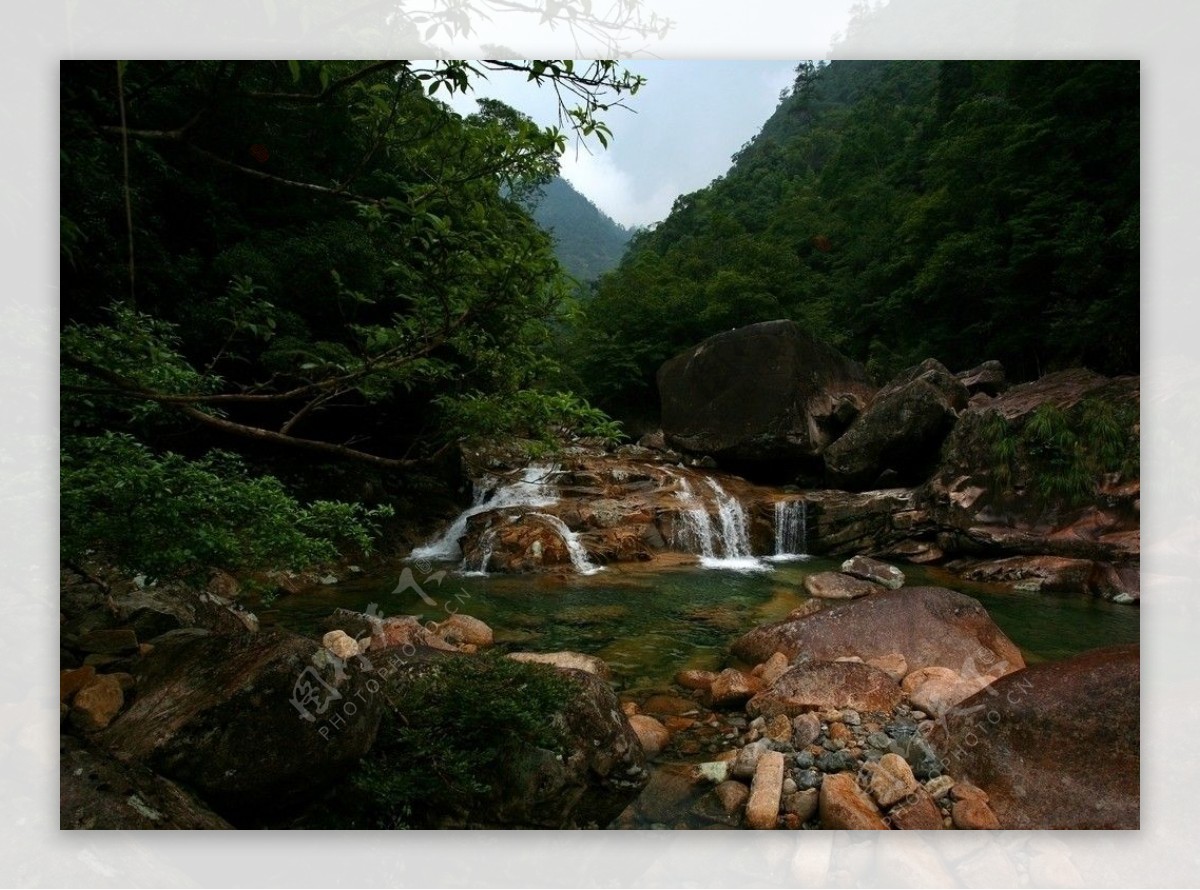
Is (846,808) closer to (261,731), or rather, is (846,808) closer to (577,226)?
(261,731)

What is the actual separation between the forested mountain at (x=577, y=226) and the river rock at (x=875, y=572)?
4546mm

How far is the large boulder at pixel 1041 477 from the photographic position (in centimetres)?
498

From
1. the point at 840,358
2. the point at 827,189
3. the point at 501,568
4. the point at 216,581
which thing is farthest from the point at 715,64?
the point at 827,189

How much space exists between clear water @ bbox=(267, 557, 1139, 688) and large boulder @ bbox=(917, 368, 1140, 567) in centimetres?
63

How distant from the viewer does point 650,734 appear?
3092 mm

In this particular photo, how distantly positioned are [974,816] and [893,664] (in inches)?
51.9

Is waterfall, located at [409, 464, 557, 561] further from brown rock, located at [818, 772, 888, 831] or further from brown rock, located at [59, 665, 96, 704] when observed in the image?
brown rock, located at [818, 772, 888, 831]

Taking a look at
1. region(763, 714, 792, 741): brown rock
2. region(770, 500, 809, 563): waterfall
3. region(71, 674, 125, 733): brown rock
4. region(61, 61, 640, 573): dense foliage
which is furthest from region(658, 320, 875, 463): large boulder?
→ region(71, 674, 125, 733): brown rock

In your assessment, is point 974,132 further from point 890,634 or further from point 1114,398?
point 890,634

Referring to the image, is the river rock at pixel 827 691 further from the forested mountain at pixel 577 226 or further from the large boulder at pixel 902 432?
the large boulder at pixel 902 432

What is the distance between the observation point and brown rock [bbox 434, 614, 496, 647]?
4.44 meters

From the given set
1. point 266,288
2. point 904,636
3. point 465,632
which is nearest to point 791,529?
point 904,636

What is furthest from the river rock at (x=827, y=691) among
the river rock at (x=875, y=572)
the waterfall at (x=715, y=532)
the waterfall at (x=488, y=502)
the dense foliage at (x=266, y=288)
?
the waterfall at (x=488, y=502)

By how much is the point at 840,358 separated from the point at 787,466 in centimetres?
222
